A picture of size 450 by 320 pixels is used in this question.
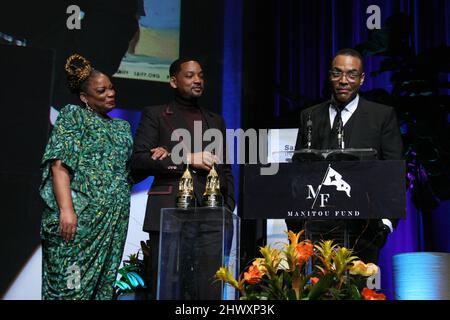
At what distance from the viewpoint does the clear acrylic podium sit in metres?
3.13

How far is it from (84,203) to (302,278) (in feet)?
4.41

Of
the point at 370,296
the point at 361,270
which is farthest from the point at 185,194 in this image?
the point at 370,296

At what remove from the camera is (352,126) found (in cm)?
379

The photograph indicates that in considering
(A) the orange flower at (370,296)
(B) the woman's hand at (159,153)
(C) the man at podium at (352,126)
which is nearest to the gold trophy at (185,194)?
(B) the woman's hand at (159,153)

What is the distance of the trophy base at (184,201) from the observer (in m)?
3.30

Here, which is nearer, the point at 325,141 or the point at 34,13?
the point at 325,141

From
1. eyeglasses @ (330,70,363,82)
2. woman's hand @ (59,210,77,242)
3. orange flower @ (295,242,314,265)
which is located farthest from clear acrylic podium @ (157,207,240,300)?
eyeglasses @ (330,70,363,82)

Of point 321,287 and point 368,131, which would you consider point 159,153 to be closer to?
point 368,131

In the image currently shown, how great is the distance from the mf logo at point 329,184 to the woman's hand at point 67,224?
3.92ft

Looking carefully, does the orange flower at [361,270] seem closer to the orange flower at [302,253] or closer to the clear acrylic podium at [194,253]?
the orange flower at [302,253]

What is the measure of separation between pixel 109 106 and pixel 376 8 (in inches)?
101

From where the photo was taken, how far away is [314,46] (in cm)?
581
